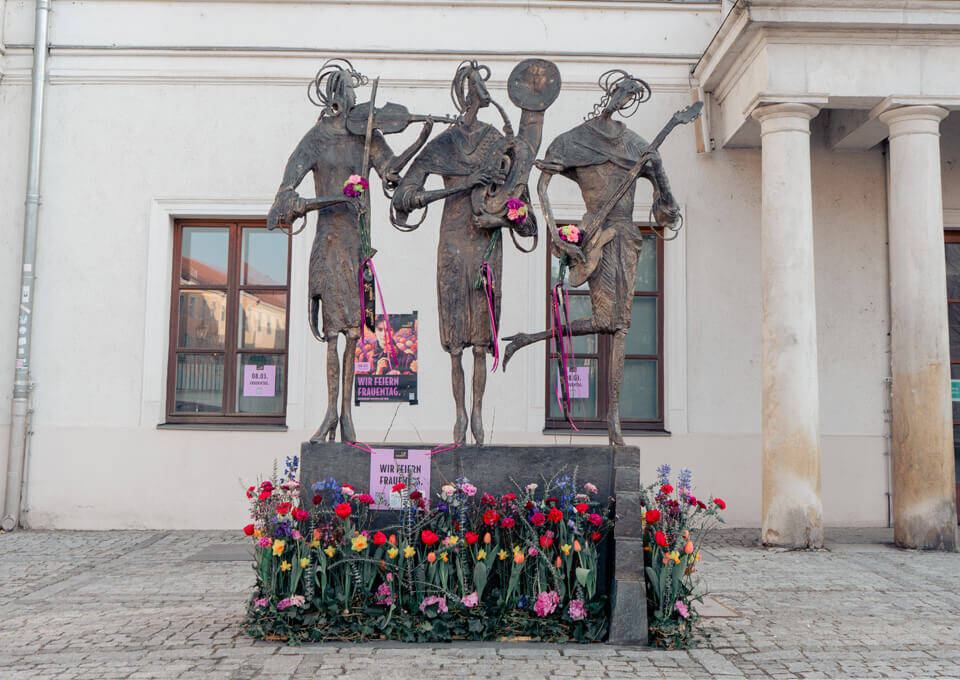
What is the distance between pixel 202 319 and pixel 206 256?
647 mm

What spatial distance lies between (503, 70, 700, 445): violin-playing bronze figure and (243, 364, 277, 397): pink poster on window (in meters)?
4.22

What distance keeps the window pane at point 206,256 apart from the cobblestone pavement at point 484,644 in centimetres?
297

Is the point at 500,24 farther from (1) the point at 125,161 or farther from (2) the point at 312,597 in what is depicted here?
(2) the point at 312,597

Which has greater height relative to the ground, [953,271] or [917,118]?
[917,118]

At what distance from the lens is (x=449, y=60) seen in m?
8.56

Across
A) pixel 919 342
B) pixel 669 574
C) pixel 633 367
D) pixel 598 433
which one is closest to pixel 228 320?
pixel 598 433

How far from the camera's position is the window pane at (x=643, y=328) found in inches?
342

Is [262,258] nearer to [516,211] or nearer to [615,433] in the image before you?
[516,211]

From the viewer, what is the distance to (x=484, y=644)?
416cm

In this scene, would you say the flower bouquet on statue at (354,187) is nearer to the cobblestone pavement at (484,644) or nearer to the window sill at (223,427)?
the cobblestone pavement at (484,644)

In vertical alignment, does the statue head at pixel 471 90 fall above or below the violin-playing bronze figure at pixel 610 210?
above

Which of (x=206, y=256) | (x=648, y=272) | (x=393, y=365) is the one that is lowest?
(x=393, y=365)

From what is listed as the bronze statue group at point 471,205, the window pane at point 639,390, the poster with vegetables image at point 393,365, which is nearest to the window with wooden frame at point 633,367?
the window pane at point 639,390

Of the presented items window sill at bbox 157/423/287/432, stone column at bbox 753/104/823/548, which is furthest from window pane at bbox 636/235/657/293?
window sill at bbox 157/423/287/432
